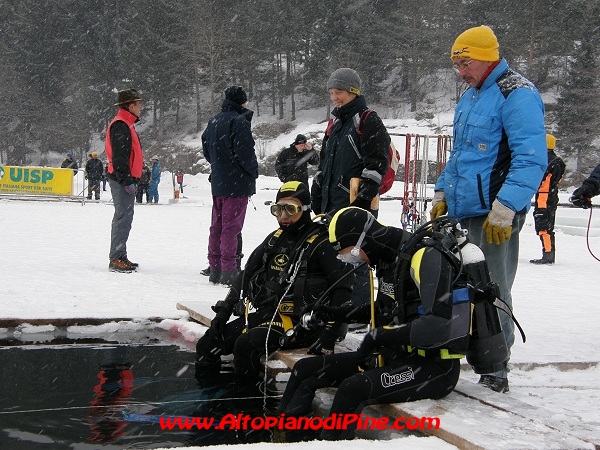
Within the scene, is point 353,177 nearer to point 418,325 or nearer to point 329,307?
point 329,307

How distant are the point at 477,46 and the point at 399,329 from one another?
5.31 ft

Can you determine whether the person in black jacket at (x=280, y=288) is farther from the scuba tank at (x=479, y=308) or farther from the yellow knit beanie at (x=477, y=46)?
the yellow knit beanie at (x=477, y=46)

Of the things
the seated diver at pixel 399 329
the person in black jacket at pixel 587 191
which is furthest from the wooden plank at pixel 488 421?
the person in black jacket at pixel 587 191

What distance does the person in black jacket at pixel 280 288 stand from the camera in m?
4.74

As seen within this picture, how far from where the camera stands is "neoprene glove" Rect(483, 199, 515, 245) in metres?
3.77

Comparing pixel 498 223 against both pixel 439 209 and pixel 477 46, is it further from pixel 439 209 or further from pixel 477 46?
pixel 477 46

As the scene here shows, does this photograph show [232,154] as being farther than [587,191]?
Yes

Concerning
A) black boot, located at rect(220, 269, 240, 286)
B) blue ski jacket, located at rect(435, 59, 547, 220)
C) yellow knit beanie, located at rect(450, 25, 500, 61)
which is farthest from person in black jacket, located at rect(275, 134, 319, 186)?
yellow knit beanie, located at rect(450, 25, 500, 61)

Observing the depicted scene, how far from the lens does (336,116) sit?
539 centimetres

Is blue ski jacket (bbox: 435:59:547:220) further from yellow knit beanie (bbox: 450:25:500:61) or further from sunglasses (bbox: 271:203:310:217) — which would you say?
sunglasses (bbox: 271:203:310:217)

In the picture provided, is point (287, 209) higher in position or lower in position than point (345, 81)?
lower

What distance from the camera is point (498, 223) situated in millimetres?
3781

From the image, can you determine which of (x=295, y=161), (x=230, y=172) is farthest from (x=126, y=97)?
(x=295, y=161)

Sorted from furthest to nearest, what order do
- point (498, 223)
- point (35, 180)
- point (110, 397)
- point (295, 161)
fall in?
1. point (35, 180)
2. point (295, 161)
3. point (110, 397)
4. point (498, 223)
